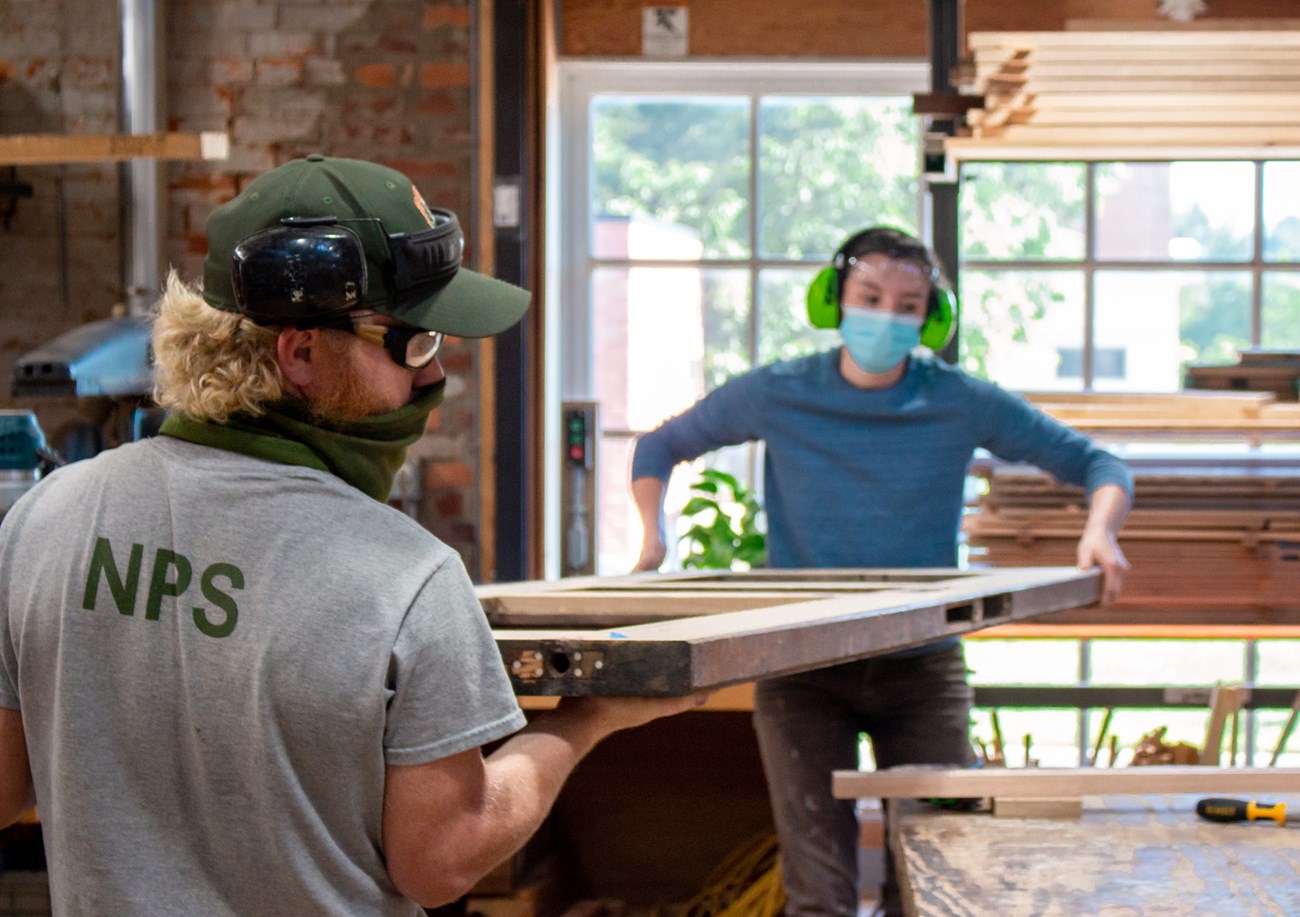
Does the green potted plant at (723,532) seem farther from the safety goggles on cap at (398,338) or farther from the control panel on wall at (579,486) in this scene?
the safety goggles on cap at (398,338)

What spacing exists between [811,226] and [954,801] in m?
2.50

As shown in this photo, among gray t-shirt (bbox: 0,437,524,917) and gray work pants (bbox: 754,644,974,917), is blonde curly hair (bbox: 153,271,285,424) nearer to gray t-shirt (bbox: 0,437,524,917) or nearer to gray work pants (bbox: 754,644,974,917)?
gray t-shirt (bbox: 0,437,524,917)

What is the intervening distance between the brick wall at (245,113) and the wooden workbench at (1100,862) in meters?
2.50

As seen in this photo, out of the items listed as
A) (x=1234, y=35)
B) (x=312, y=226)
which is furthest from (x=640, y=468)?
(x=312, y=226)

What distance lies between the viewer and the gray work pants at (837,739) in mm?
2381

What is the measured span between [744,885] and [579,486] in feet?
3.47

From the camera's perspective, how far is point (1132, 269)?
398 cm

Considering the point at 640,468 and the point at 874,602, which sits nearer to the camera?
the point at 874,602

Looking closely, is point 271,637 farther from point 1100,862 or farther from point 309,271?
point 1100,862

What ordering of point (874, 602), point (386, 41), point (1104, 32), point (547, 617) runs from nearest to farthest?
point (874, 602) → point (547, 617) → point (1104, 32) → point (386, 41)

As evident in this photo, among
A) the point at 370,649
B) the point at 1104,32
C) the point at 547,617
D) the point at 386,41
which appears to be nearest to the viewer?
the point at 370,649

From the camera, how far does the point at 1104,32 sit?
265 cm

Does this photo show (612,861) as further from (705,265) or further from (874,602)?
(874,602)

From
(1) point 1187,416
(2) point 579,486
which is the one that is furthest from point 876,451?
(2) point 579,486
